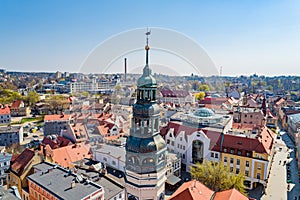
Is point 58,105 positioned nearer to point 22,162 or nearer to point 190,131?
point 22,162

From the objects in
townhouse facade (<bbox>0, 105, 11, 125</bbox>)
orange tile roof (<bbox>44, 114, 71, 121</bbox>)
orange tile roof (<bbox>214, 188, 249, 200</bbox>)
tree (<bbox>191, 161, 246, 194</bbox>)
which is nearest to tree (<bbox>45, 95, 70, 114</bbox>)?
townhouse facade (<bbox>0, 105, 11, 125</bbox>)

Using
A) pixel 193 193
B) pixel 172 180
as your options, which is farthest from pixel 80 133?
pixel 193 193

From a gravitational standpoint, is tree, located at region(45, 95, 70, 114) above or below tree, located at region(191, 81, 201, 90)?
below

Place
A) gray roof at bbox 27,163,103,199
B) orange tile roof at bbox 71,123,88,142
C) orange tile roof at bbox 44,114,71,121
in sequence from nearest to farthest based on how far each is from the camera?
Result: gray roof at bbox 27,163,103,199
orange tile roof at bbox 71,123,88,142
orange tile roof at bbox 44,114,71,121

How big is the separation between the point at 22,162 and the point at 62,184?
765 cm

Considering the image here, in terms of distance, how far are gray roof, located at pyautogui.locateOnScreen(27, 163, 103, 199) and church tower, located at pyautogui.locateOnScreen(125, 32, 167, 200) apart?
830cm

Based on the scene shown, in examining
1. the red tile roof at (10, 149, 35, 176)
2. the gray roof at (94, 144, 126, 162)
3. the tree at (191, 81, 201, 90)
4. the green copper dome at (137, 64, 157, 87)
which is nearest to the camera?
the green copper dome at (137, 64, 157, 87)

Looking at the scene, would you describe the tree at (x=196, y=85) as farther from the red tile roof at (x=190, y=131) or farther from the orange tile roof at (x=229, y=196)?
the orange tile roof at (x=229, y=196)

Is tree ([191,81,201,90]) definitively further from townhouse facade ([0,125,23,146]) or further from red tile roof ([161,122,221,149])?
townhouse facade ([0,125,23,146])

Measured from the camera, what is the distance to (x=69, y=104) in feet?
194

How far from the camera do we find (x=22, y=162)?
20.5 meters

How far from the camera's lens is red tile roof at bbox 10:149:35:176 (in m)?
19.8

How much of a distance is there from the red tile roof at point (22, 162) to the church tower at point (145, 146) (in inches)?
648

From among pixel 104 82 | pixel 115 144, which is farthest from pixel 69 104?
pixel 115 144
